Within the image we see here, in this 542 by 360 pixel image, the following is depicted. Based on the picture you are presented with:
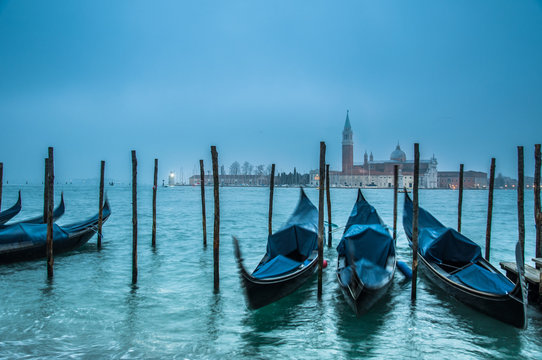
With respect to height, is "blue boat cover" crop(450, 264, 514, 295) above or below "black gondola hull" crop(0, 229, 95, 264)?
above

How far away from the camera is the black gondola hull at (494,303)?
130 inches

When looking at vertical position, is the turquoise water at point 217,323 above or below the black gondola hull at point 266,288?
below

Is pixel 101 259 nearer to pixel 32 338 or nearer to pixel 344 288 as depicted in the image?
pixel 32 338

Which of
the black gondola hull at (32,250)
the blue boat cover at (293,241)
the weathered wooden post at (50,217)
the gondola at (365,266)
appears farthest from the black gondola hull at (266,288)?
the black gondola hull at (32,250)

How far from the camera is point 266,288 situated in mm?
3789

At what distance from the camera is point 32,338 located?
11.0ft

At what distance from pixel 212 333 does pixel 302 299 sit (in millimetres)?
1308

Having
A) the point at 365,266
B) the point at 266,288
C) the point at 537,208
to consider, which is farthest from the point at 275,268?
the point at 537,208

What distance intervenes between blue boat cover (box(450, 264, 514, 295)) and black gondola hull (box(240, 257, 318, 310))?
1752 millimetres

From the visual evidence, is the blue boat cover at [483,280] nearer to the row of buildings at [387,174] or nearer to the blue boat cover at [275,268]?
the blue boat cover at [275,268]

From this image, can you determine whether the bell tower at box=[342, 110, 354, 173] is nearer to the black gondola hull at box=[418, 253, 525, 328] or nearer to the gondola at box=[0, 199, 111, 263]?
the gondola at box=[0, 199, 111, 263]

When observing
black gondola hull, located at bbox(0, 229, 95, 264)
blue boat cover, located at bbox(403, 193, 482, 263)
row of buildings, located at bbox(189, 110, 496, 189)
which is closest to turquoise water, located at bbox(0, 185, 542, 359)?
black gondola hull, located at bbox(0, 229, 95, 264)

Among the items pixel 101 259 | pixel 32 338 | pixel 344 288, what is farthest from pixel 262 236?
pixel 32 338

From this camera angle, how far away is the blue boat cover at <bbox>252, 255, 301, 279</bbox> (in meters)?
4.04
